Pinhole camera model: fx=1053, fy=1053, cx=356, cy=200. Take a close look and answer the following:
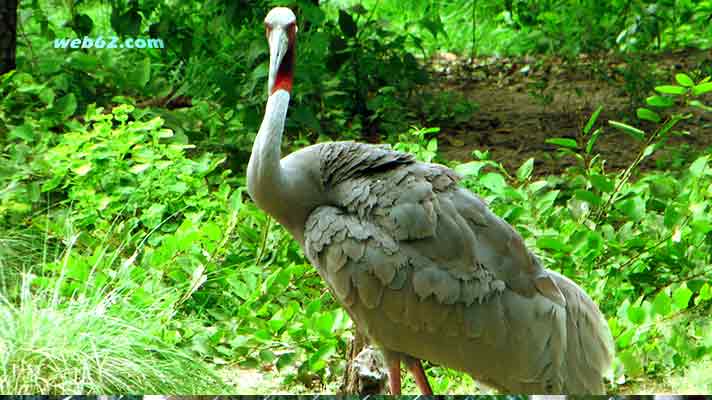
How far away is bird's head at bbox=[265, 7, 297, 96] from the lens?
3844 mm

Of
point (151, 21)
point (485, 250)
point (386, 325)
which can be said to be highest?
point (151, 21)

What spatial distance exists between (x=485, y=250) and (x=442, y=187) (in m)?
0.26

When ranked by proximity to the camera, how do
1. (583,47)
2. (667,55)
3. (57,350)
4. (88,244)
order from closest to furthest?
(57,350), (88,244), (583,47), (667,55)

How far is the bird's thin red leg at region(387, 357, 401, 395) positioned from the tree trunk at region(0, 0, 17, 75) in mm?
3763

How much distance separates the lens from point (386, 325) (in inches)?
144

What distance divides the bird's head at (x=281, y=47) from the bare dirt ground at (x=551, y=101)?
8.86 feet

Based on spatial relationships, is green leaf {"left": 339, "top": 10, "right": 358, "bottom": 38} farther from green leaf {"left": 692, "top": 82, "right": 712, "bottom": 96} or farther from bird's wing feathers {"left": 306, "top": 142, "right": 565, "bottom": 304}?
bird's wing feathers {"left": 306, "top": 142, "right": 565, "bottom": 304}

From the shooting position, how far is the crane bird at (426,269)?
3.58 m

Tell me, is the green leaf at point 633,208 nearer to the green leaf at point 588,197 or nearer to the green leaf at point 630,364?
the green leaf at point 588,197

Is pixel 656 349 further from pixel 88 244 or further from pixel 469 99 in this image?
pixel 469 99

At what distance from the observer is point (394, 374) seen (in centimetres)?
371

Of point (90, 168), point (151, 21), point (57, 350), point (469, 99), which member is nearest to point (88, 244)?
point (90, 168)

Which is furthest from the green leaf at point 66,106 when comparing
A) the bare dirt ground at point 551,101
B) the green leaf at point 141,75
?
the bare dirt ground at point 551,101

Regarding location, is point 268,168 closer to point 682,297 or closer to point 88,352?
point 88,352
